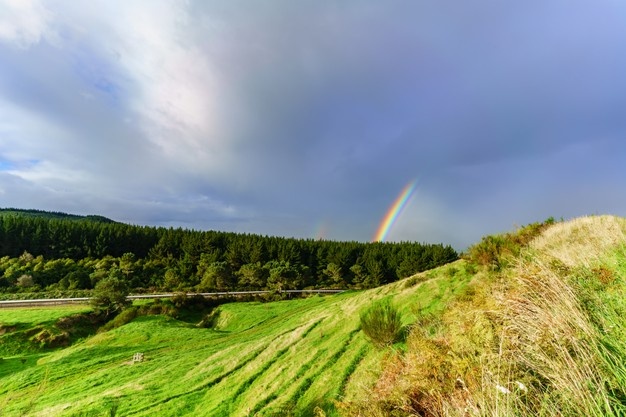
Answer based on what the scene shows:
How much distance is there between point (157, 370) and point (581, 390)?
71.2 ft

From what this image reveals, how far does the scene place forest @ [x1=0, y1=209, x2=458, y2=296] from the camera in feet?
247

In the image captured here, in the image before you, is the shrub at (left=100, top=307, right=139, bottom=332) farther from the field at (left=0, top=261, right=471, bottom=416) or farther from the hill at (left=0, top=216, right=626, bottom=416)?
the hill at (left=0, top=216, right=626, bottom=416)

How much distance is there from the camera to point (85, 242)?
99.7 metres

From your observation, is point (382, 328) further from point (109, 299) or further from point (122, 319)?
point (109, 299)

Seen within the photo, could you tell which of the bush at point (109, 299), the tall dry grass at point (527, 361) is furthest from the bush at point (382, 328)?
the bush at point (109, 299)

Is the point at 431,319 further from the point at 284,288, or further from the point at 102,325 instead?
the point at 284,288

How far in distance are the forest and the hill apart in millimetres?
53189

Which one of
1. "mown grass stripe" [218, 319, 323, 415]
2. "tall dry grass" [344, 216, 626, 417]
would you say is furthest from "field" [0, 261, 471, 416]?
"tall dry grass" [344, 216, 626, 417]

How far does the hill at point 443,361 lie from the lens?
455cm

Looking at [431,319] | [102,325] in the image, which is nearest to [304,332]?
[431,319]

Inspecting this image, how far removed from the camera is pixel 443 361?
5957mm

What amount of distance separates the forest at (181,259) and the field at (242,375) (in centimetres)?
5005

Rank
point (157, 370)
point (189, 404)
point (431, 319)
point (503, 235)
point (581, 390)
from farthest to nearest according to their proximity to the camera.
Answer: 1. point (157, 370)
2. point (503, 235)
3. point (189, 404)
4. point (431, 319)
5. point (581, 390)

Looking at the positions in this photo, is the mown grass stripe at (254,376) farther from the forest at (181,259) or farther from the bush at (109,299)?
the forest at (181,259)
